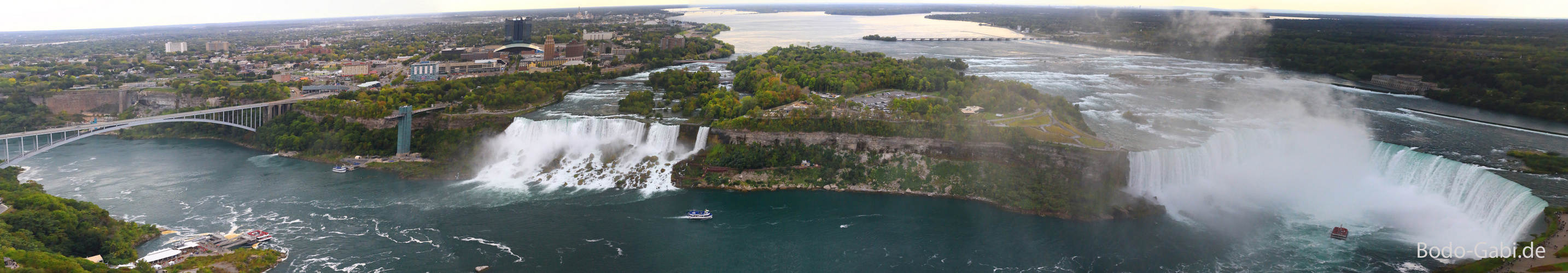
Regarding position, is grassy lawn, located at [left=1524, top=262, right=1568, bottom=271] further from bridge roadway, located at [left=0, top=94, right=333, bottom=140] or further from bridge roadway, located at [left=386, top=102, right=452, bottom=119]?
bridge roadway, located at [left=0, top=94, right=333, bottom=140]

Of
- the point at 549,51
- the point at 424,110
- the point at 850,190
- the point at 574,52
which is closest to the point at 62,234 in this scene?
the point at 424,110

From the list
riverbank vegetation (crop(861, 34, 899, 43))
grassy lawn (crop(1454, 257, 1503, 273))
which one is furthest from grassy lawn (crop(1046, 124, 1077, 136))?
riverbank vegetation (crop(861, 34, 899, 43))

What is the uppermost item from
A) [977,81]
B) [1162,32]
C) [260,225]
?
[1162,32]

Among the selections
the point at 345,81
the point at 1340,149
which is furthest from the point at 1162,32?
the point at 345,81

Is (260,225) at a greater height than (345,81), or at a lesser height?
lesser

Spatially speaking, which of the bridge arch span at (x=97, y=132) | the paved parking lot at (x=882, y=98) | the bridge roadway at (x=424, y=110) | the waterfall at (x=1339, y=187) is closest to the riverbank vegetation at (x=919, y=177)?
the waterfall at (x=1339, y=187)

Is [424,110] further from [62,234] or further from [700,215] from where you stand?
[700,215]

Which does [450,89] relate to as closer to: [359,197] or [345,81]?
[345,81]
